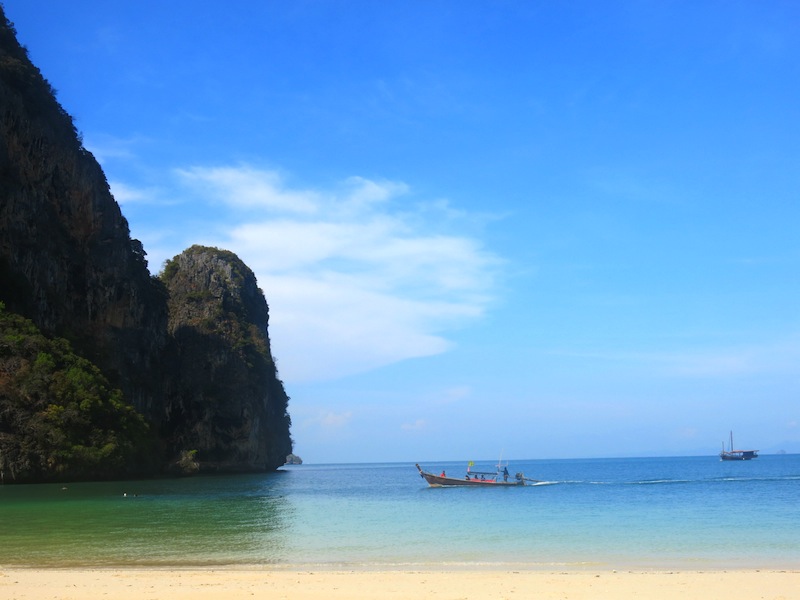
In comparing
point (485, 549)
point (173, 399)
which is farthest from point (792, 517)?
point (173, 399)

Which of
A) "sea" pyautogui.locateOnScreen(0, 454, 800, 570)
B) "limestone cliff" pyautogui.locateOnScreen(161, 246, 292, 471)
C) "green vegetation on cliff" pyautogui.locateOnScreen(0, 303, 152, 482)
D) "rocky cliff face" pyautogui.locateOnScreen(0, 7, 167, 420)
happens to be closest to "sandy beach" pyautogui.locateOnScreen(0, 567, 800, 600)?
"sea" pyautogui.locateOnScreen(0, 454, 800, 570)

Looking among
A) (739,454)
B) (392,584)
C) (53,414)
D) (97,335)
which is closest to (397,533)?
(392,584)

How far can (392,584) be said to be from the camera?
12.8 metres

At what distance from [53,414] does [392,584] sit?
42773 millimetres

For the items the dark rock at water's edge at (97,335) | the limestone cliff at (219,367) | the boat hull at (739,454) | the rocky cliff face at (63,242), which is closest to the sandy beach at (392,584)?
the dark rock at water's edge at (97,335)

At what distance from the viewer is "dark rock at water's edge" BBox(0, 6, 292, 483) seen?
50.4 meters

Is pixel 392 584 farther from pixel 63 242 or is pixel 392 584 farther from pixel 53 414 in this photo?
pixel 63 242

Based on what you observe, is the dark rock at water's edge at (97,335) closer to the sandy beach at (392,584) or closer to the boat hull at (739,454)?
the sandy beach at (392,584)

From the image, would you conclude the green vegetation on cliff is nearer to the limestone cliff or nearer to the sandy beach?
the limestone cliff

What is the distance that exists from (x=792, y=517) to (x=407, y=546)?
15695 millimetres

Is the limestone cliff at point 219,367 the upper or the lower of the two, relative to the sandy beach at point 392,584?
upper

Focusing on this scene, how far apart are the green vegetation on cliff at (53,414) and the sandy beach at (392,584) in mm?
37692

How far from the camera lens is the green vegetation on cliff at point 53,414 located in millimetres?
48469

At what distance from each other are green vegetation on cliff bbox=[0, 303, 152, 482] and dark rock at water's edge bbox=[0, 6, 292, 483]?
0.09 m
